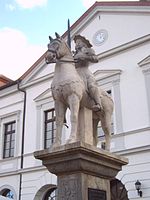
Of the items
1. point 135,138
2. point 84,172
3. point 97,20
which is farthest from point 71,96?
point 97,20

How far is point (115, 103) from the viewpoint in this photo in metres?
14.0

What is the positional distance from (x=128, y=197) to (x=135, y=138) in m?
2.11

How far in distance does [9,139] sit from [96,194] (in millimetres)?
13869

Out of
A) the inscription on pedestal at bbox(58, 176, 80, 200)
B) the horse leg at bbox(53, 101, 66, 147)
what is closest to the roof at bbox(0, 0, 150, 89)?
the horse leg at bbox(53, 101, 66, 147)

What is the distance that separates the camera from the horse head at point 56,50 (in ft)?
17.2

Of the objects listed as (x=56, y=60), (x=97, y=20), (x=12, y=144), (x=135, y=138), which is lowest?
(x=56, y=60)

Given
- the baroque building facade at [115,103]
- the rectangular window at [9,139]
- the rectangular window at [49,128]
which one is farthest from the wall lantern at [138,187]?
the rectangular window at [9,139]

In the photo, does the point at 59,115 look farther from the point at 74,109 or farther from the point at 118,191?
the point at 118,191

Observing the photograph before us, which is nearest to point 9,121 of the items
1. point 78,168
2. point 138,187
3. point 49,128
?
point 49,128

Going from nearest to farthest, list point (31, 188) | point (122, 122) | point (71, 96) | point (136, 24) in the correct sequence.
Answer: point (71, 96) < point (122, 122) < point (136, 24) < point (31, 188)

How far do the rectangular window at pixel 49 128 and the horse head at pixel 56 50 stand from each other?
1089 cm

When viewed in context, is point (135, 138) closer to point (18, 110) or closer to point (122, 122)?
point (122, 122)

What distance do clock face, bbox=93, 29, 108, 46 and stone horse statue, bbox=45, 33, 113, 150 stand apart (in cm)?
1028

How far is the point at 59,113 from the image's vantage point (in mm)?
5234
